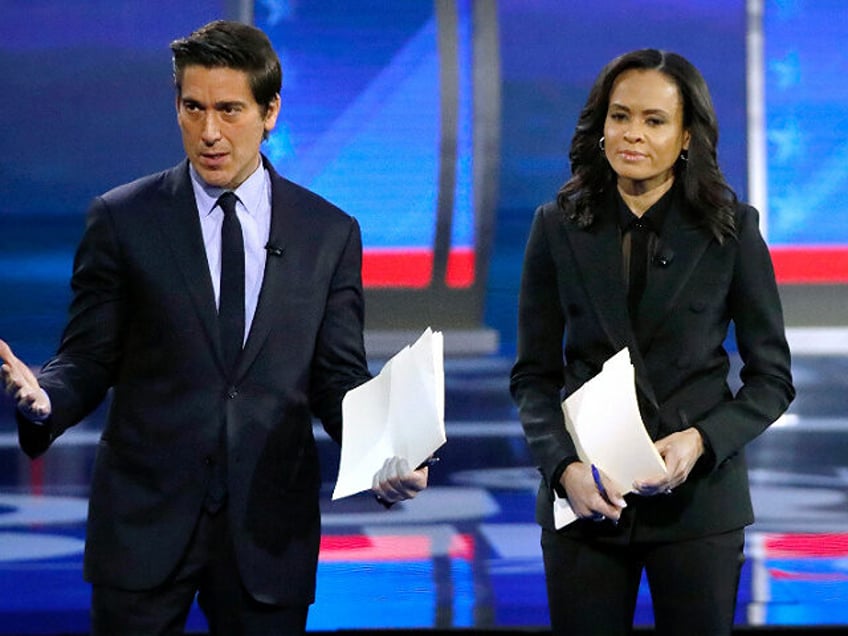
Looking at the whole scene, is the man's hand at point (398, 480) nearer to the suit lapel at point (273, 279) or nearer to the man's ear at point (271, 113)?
the suit lapel at point (273, 279)

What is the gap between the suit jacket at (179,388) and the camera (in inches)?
87.1

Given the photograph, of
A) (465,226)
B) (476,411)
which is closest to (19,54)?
(465,226)

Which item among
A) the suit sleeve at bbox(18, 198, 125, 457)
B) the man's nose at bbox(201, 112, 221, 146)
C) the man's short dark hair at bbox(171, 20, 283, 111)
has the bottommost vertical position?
the suit sleeve at bbox(18, 198, 125, 457)

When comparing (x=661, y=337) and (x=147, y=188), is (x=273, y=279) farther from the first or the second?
(x=661, y=337)

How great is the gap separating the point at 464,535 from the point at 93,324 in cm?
263

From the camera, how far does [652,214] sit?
236cm

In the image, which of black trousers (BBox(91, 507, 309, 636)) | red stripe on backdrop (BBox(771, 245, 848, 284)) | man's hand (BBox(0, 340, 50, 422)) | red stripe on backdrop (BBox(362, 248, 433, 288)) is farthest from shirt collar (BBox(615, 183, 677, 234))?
red stripe on backdrop (BBox(771, 245, 848, 284))

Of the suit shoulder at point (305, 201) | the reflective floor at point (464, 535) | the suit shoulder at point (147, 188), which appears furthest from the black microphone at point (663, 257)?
the reflective floor at point (464, 535)

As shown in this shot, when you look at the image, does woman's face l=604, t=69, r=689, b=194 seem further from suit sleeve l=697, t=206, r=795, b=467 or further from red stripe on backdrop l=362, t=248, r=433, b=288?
red stripe on backdrop l=362, t=248, r=433, b=288

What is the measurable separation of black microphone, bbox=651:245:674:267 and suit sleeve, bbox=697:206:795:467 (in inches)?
3.8

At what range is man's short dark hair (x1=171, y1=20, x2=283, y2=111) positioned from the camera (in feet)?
7.25

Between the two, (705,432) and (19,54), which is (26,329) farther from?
(705,432)

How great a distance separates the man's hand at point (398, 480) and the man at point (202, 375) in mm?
204

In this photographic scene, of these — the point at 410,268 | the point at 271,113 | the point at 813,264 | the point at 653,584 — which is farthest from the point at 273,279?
the point at 813,264
